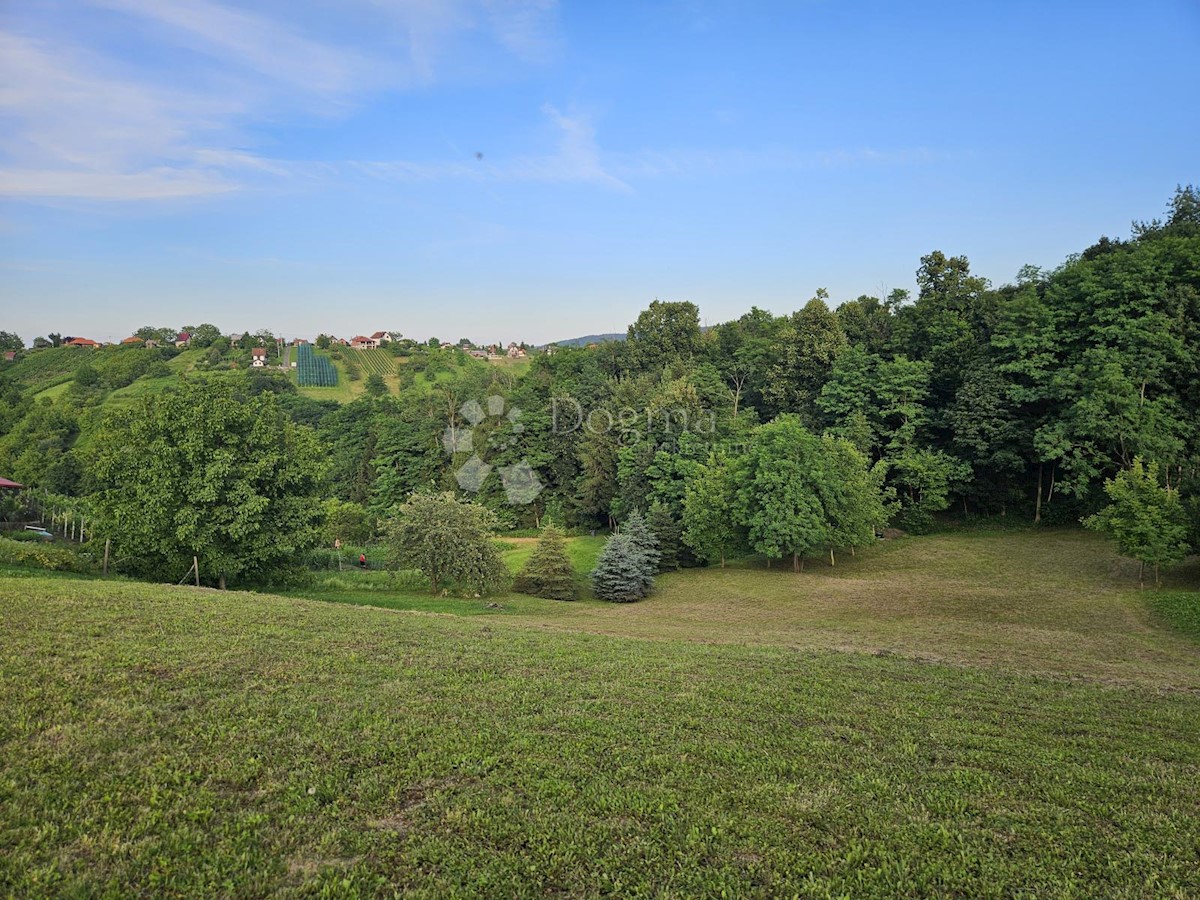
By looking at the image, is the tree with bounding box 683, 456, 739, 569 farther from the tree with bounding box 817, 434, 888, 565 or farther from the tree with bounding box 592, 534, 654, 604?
the tree with bounding box 592, 534, 654, 604

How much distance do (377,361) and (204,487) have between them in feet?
378

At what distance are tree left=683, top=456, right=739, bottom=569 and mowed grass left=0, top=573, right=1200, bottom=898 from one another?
80.4ft

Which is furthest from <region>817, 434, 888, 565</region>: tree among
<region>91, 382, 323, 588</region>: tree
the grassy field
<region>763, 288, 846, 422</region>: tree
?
<region>91, 382, 323, 588</region>: tree

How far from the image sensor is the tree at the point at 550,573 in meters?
29.6

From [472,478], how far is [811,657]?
47.4 m

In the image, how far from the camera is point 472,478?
57688 millimetres

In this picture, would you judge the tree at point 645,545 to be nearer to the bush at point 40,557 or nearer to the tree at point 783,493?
the tree at point 783,493

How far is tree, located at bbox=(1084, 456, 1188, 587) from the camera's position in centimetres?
2241

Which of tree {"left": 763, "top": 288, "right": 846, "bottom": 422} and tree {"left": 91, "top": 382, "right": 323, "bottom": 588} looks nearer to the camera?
tree {"left": 91, "top": 382, "right": 323, "bottom": 588}

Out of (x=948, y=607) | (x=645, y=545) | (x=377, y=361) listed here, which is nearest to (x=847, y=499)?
(x=948, y=607)

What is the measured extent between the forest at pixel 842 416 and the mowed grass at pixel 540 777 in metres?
14.6

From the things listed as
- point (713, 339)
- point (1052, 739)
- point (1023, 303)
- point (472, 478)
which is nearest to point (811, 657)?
point (1052, 739)

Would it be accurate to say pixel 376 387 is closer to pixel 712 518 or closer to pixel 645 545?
pixel 645 545

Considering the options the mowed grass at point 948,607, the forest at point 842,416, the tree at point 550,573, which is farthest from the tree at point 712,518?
the tree at point 550,573
